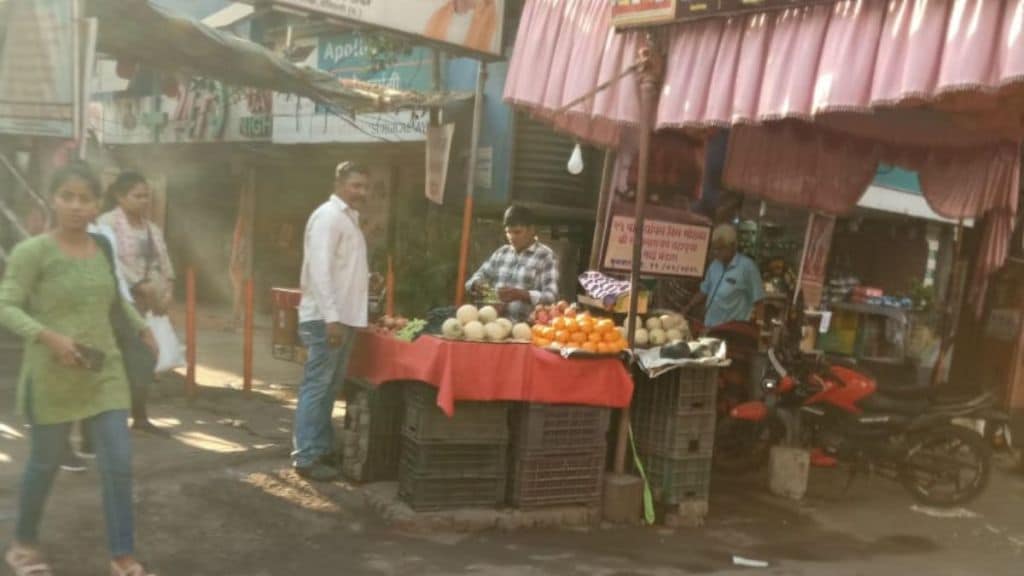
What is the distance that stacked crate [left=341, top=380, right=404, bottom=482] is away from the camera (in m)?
5.89

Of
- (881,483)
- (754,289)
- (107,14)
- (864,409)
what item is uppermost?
(107,14)

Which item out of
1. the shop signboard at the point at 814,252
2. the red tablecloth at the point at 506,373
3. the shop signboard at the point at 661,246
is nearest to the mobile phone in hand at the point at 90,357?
the red tablecloth at the point at 506,373

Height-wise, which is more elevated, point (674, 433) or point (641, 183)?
point (641, 183)

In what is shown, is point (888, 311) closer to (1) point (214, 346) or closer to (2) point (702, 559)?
(2) point (702, 559)

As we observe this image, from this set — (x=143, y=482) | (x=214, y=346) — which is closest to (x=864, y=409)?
(x=143, y=482)

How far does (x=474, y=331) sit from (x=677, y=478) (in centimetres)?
170

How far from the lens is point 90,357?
3.67m

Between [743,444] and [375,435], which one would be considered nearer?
[375,435]

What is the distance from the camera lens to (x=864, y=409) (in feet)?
22.0

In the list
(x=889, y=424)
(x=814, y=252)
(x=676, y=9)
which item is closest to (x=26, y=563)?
(x=676, y=9)

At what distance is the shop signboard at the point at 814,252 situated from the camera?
9078 millimetres

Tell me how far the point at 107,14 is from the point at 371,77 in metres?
6.88

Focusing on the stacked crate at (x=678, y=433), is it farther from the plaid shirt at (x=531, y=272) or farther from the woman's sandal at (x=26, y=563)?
the woman's sandal at (x=26, y=563)

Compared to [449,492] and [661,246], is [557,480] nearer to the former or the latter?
[449,492]
